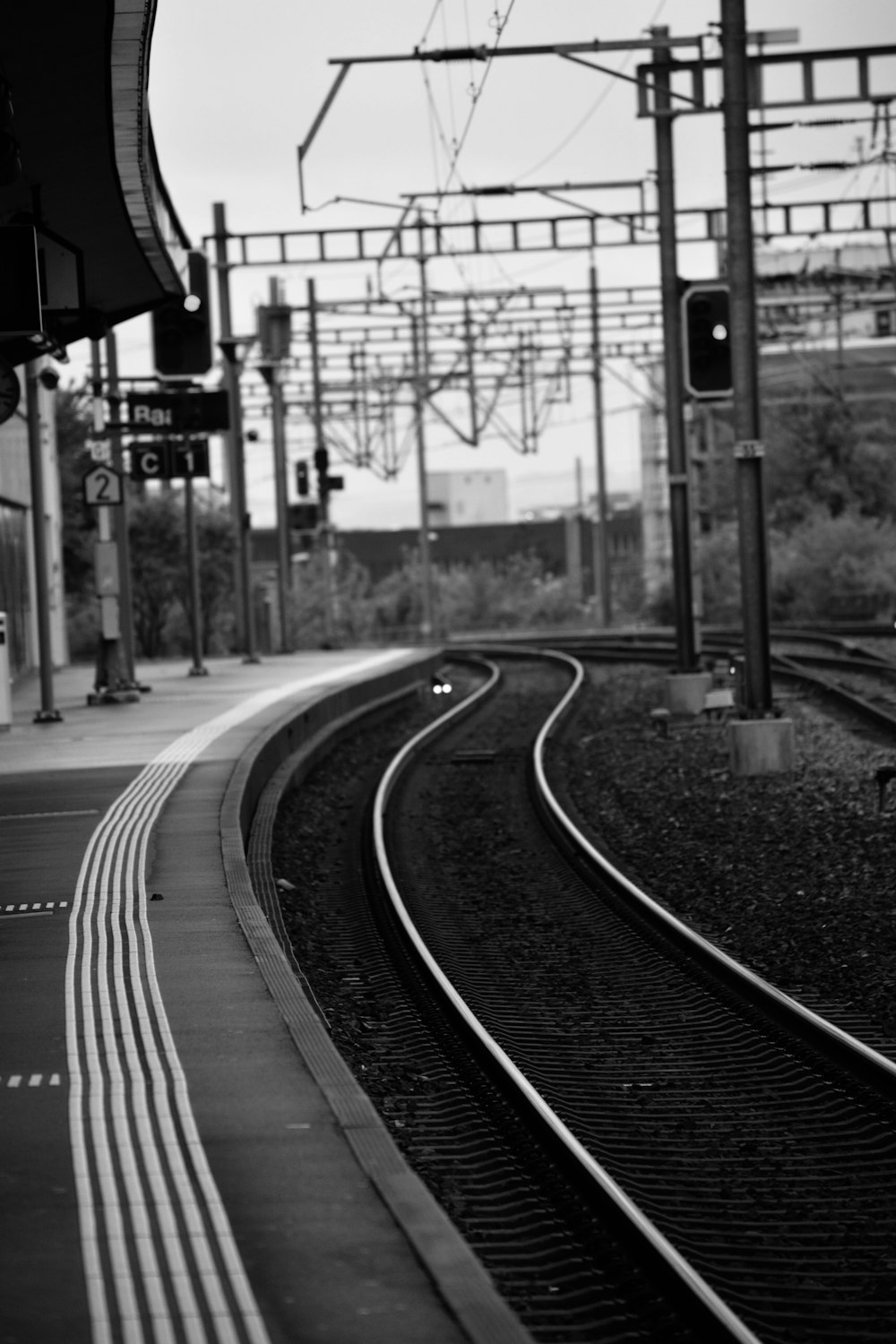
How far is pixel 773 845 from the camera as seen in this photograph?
44.5 feet

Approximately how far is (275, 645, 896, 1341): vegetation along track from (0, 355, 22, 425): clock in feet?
21.0

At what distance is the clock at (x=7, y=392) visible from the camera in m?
17.1

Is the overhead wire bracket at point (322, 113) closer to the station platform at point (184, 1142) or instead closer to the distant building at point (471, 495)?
the station platform at point (184, 1142)

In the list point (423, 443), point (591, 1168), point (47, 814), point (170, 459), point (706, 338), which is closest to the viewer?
point (591, 1168)

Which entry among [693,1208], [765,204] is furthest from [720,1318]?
[765,204]

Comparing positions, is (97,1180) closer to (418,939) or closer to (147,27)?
(418,939)

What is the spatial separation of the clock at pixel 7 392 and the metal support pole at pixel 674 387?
976cm

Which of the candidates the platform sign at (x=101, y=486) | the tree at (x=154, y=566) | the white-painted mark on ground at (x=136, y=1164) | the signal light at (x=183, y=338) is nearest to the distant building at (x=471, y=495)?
the tree at (x=154, y=566)

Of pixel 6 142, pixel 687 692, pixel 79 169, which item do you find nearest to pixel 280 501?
pixel 687 692

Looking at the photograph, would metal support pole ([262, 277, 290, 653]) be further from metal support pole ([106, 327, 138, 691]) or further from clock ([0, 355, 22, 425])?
clock ([0, 355, 22, 425])

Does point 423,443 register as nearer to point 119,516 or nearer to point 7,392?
point 119,516

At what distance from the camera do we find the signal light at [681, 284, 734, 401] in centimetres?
2130

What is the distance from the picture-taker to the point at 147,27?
34.9 ft

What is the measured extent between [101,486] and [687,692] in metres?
7.97
